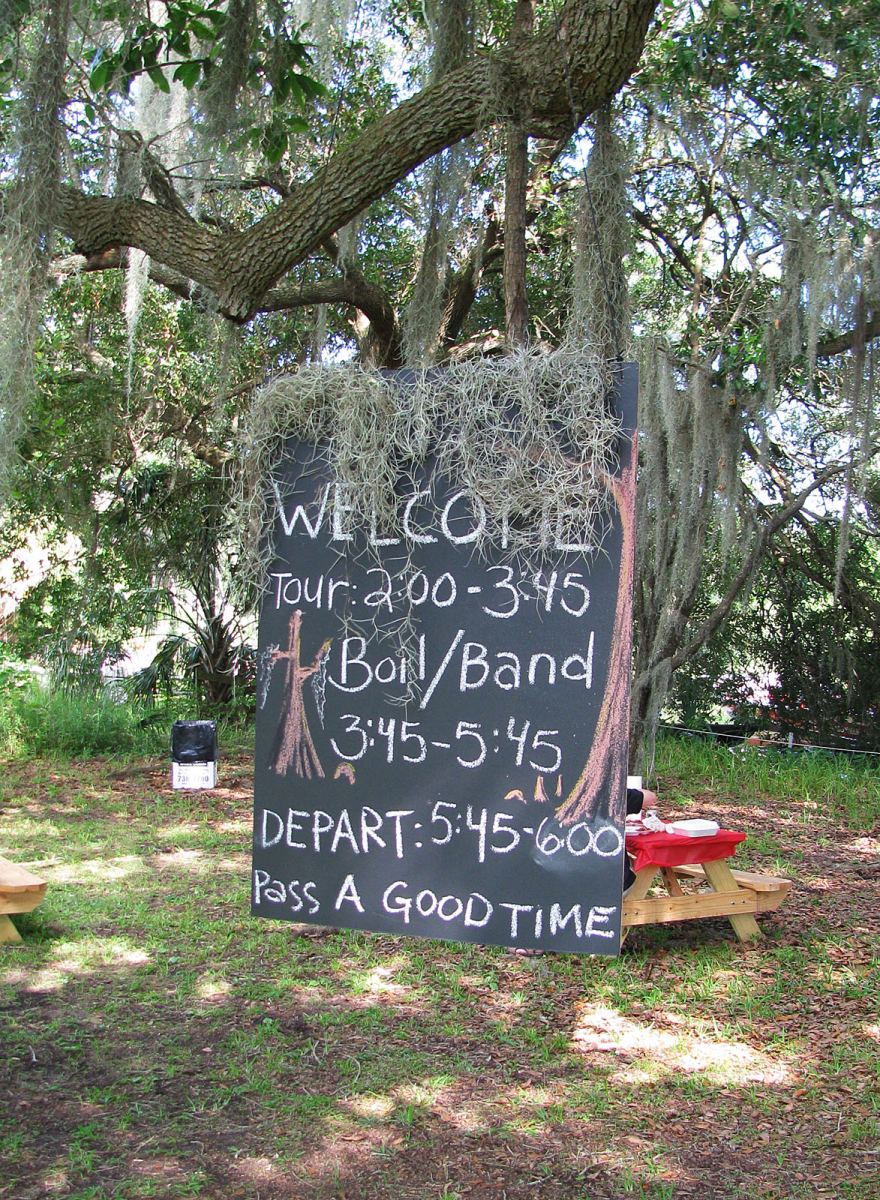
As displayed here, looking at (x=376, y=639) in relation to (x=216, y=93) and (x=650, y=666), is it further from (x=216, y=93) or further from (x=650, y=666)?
(x=650, y=666)

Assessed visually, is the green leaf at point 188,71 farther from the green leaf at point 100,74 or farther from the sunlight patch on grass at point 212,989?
the sunlight patch on grass at point 212,989

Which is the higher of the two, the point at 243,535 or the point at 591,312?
the point at 591,312

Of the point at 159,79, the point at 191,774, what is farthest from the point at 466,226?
the point at 191,774

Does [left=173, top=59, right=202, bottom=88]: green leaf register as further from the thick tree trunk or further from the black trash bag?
the black trash bag

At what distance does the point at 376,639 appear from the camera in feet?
6.96

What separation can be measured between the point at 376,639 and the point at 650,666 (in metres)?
4.86

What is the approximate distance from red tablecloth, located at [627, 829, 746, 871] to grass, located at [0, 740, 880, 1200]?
1.39 ft

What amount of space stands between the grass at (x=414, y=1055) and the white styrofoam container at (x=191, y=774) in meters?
1.79

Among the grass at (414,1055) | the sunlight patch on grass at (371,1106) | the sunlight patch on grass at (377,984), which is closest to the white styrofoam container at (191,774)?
the grass at (414,1055)

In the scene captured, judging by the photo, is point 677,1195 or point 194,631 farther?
point 194,631

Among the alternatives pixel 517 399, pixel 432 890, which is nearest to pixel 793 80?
pixel 517 399

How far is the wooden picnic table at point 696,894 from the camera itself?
415cm

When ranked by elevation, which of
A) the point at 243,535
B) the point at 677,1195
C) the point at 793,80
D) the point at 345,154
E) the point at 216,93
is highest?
the point at 793,80

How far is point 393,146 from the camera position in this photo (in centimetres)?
379
